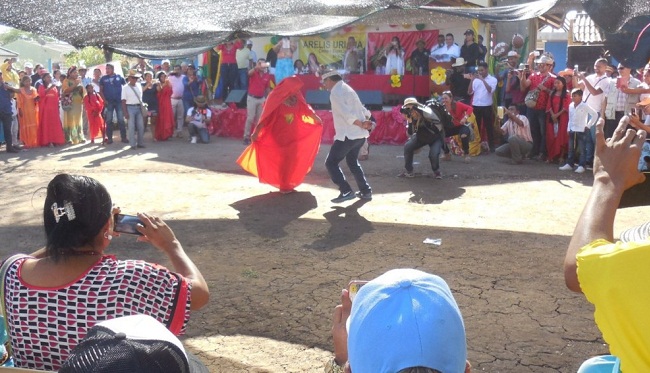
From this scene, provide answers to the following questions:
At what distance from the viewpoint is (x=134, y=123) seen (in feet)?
50.4

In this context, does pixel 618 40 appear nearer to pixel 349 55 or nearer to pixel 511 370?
pixel 511 370

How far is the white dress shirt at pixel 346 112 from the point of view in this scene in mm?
8961

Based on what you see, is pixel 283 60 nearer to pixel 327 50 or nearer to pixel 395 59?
pixel 327 50

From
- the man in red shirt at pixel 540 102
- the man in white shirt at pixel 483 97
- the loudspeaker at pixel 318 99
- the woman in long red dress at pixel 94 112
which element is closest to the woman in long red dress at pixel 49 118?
the woman in long red dress at pixel 94 112

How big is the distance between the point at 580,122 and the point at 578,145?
0.55 m

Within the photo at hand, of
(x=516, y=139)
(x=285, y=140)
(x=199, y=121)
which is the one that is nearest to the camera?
(x=285, y=140)

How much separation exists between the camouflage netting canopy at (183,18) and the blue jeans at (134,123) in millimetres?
7317

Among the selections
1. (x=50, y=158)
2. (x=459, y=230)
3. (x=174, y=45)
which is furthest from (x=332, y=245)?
(x=50, y=158)

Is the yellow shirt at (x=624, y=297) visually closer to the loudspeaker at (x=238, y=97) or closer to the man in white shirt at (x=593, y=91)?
the man in white shirt at (x=593, y=91)

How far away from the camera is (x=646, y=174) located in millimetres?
2000

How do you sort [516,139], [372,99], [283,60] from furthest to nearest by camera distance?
[283,60] → [372,99] → [516,139]

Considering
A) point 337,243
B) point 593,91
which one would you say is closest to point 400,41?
point 593,91

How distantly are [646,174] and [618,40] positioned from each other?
5.47 metres

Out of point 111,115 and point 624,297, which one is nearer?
point 624,297
